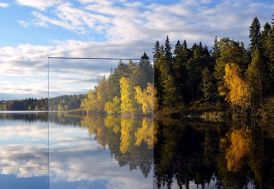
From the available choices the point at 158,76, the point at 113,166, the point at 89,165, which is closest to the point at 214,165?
the point at 113,166

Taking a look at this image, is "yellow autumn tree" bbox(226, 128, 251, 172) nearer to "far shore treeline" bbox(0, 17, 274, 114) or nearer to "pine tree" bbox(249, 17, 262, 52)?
"far shore treeline" bbox(0, 17, 274, 114)

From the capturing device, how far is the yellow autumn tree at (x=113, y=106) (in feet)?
48.2

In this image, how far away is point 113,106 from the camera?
596 inches

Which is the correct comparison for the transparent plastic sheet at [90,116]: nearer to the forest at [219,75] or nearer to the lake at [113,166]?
the lake at [113,166]

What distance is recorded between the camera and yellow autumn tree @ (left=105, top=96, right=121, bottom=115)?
14688 millimetres

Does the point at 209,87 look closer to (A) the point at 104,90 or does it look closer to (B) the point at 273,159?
(B) the point at 273,159

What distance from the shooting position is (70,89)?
512 inches

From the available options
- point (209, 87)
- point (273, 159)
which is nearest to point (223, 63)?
point (209, 87)

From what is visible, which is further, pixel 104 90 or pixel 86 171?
pixel 86 171

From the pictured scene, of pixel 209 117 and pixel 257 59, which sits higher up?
pixel 257 59

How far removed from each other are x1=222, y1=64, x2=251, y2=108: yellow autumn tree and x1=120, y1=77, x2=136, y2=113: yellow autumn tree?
5093 centimetres

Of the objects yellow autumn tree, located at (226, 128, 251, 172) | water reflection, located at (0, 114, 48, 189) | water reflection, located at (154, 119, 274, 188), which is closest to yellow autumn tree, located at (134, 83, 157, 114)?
Answer: water reflection, located at (154, 119, 274, 188)

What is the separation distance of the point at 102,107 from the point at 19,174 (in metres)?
4.55

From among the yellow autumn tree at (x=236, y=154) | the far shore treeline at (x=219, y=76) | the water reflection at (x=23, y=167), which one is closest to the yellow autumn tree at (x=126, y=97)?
the water reflection at (x=23, y=167)
